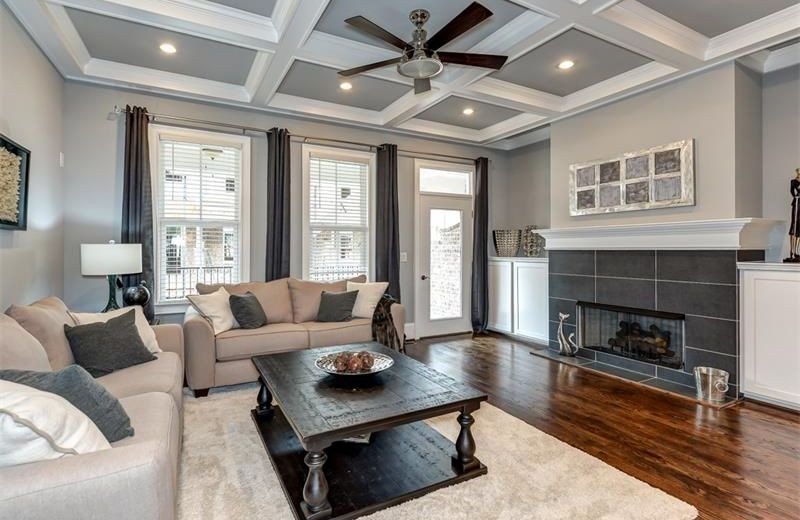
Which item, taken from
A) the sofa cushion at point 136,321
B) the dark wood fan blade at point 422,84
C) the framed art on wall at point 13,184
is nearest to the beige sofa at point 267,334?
the sofa cushion at point 136,321

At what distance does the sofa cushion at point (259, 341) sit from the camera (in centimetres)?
366

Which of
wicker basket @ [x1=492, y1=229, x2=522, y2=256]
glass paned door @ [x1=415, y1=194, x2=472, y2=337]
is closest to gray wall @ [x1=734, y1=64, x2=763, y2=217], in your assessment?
wicker basket @ [x1=492, y1=229, x2=522, y2=256]

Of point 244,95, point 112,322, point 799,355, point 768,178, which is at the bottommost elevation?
point 799,355

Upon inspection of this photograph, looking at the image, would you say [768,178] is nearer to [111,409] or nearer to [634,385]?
[634,385]

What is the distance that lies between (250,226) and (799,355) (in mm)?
5208

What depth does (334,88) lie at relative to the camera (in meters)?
4.55

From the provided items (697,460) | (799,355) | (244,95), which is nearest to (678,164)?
(799,355)

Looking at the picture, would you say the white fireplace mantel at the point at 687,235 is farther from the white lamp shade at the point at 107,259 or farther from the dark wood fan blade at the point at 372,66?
the white lamp shade at the point at 107,259

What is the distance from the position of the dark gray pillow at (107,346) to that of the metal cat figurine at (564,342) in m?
4.21

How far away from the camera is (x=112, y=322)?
9.05ft

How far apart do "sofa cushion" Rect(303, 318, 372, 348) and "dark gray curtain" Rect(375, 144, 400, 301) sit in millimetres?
1185

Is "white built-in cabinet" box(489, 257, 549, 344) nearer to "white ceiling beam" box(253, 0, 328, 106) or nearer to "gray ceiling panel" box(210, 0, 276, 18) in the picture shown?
"white ceiling beam" box(253, 0, 328, 106)

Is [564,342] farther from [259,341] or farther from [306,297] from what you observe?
[259,341]

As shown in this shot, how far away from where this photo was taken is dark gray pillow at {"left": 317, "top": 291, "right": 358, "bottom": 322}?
4363mm
